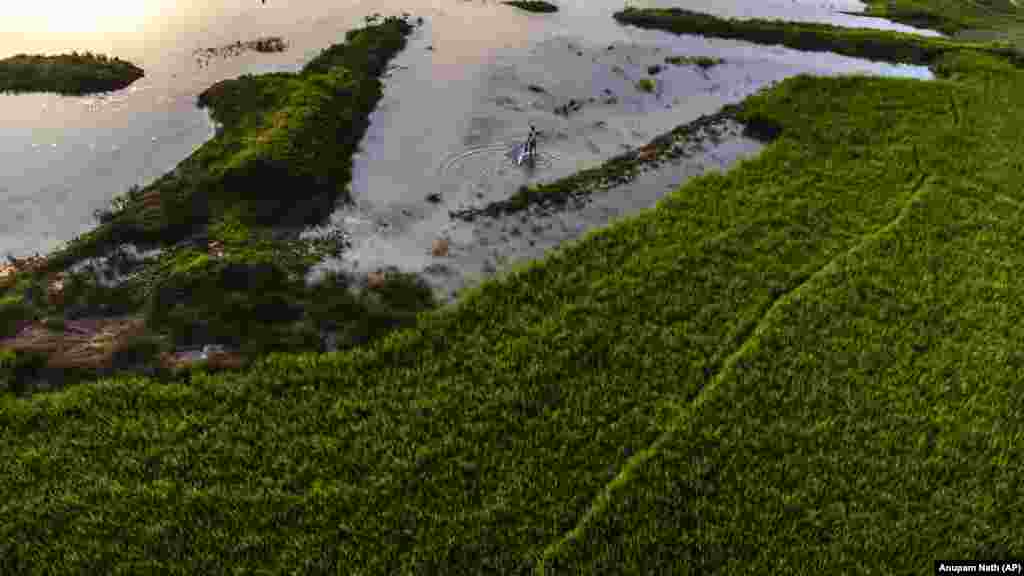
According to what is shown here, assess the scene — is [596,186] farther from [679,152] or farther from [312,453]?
[312,453]

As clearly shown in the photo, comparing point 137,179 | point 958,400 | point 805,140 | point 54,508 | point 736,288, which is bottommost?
point 54,508

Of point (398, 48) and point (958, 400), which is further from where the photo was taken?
point (398, 48)

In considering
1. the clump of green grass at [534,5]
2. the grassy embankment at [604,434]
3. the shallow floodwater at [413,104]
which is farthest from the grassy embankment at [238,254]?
the clump of green grass at [534,5]

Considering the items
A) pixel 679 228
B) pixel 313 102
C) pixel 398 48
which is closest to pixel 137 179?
pixel 313 102

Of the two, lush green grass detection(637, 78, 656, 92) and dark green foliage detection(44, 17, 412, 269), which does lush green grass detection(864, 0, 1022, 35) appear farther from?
dark green foliage detection(44, 17, 412, 269)

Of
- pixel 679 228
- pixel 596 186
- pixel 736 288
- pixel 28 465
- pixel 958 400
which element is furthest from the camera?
pixel 596 186

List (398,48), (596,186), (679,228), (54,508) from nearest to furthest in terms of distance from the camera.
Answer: (54,508) → (679,228) → (596,186) → (398,48)

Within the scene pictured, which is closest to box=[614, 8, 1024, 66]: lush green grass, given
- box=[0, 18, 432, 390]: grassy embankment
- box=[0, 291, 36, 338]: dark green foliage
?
box=[0, 18, 432, 390]: grassy embankment
